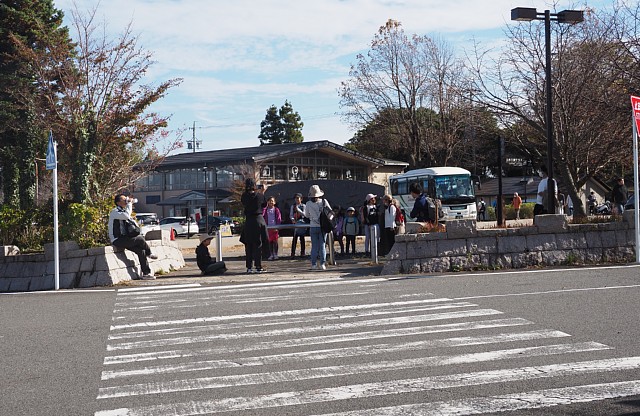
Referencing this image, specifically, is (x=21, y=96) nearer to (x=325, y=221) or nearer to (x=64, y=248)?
(x=64, y=248)

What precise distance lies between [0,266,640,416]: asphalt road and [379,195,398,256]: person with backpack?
16.1ft

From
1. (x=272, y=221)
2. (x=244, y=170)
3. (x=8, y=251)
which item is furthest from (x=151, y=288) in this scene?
(x=244, y=170)

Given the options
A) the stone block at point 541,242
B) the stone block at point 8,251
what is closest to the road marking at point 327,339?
the stone block at point 541,242

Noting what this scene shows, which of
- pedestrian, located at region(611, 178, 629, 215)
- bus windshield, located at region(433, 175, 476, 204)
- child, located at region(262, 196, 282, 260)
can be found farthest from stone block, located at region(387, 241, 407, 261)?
bus windshield, located at region(433, 175, 476, 204)

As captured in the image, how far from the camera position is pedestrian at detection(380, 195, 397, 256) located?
54.9ft

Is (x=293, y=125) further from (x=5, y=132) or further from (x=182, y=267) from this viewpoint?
(x=182, y=267)

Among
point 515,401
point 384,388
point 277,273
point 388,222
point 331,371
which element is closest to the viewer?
point 515,401

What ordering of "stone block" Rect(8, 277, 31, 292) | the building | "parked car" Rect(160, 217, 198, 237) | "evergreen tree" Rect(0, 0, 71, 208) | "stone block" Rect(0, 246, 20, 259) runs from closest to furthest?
1. "stone block" Rect(8, 277, 31, 292)
2. "stone block" Rect(0, 246, 20, 259)
3. "evergreen tree" Rect(0, 0, 71, 208)
4. "parked car" Rect(160, 217, 198, 237)
5. the building

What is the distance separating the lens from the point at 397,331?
819cm

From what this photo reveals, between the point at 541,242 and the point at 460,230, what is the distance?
5.69ft

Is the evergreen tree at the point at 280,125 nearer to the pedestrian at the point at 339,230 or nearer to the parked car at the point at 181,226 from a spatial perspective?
the parked car at the point at 181,226

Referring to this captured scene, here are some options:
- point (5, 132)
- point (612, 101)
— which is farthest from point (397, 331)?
point (5, 132)

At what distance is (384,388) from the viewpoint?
582 cm

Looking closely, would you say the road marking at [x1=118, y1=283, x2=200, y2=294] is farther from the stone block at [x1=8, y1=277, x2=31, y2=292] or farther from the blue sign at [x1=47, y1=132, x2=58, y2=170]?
the blue sign at [x1=47, y1=132, x2=58, y2=170]
